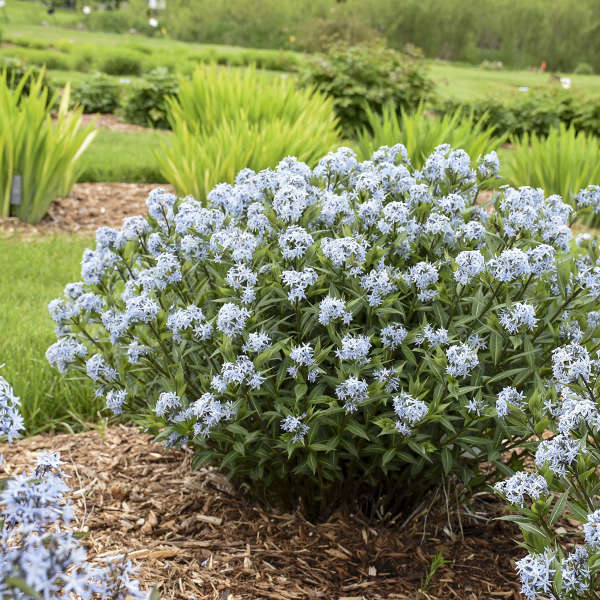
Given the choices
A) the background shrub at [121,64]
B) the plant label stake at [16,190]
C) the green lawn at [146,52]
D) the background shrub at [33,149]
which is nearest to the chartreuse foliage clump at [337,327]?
the background shrub at [33,149]

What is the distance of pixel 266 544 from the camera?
2.58m

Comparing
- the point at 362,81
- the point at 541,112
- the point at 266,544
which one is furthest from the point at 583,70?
the point at 266,544

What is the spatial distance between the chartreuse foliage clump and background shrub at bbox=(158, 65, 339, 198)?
2752 millimetres

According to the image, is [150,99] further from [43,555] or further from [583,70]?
[583,70]

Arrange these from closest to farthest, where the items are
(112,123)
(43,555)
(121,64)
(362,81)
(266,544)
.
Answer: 1. (43,555)
2. (266,544)
3. (362,81)
4. (112,123)
5. (121,64)

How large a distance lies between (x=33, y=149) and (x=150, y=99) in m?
7.79

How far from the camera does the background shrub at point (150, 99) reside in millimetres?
13258

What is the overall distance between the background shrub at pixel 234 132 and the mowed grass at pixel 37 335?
1.18 meters

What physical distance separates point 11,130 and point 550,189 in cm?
507

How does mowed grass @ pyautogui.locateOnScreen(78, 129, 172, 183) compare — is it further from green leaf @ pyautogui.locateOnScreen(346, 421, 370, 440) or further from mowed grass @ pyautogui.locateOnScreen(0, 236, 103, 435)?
green leaf @ pyautogui.locateOnScreen(346, 421, 370, 440)

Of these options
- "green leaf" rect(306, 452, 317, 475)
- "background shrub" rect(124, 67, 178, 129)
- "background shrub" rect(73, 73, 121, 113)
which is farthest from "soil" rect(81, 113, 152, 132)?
"green leaf" rect(306, 452, 317, 475)

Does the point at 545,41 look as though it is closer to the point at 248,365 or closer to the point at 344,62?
the point at 344,62

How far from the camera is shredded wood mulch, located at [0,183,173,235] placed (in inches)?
260

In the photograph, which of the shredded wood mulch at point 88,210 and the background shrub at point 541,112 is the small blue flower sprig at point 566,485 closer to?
the shredded wood mulch at point 88,210
